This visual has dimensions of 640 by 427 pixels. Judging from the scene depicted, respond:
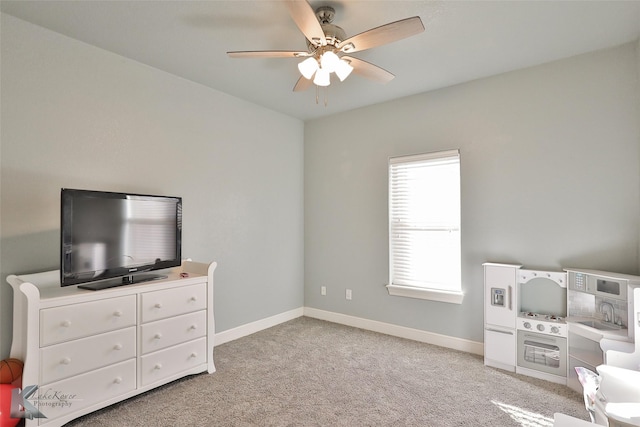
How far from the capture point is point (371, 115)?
3.99m

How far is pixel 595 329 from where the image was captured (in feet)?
7.94

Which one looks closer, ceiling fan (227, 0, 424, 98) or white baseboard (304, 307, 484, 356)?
ceiling fan (227, 0, 424, 98)

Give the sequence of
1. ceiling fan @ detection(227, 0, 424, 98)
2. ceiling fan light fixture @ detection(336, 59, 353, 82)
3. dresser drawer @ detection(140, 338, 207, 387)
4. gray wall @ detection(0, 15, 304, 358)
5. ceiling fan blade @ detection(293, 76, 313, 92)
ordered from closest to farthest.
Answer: ceiling fan @ detection(227, 0, 424, 98), ceiling fan light fixture @ detection(336, 59, 353, 82), gray wall @ detection(0, 15, 304, 358), dresser drawer @ detection(140, 338, 207, 387), ceiling fan blade @ detection(293, 76, 313, 92)

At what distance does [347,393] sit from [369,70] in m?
2.46

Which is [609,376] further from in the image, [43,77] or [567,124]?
[43,77]

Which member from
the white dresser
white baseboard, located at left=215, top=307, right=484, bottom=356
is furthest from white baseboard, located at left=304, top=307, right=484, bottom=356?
the white dresser

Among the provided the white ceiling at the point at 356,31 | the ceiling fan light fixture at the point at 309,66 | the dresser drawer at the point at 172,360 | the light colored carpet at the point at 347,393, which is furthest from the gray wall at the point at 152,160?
the ceiling fan light fixture at the point at 309,66

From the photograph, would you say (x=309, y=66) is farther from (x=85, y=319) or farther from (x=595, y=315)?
(x=595, y=315)

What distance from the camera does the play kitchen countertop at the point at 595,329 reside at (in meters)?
2.30

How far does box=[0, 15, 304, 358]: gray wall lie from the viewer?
7.47ft

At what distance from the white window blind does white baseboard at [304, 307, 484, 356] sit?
50 cm

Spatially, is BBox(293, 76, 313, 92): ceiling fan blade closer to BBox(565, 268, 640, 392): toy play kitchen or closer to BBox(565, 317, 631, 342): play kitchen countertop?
BBox(565, 268, 640, 392): toy play kitchen

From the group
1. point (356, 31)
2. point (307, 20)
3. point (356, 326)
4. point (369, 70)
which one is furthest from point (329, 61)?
point (356, 326)

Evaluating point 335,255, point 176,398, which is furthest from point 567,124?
point 176,398
